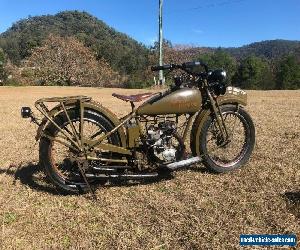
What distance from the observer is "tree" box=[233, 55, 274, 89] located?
50.7 meters

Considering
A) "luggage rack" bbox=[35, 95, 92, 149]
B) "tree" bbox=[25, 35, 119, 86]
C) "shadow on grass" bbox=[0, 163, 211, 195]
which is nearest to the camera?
"luggage rack" bbox=[35, 95, 92, 149]

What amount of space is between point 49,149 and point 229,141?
7.69 feet

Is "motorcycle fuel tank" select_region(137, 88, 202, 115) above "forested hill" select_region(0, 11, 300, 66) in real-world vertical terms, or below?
below

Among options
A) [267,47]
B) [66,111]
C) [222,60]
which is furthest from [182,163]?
[267,47]

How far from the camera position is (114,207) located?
4.45 metres

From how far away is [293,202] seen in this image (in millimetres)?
4383

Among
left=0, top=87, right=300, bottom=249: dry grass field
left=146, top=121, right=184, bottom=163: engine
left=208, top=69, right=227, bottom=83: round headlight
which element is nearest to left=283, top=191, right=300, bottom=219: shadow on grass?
left=0, top=87, right=300, bottom=249: dry grass field

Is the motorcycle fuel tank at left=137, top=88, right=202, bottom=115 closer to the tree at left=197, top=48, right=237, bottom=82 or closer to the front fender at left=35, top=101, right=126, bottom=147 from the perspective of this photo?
the front fender at left=35, top=101, right=126, bottom=147

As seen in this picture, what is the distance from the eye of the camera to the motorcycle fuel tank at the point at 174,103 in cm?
486

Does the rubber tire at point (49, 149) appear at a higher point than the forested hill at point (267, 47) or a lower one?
lower

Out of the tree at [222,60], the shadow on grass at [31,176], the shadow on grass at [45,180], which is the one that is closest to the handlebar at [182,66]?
the shadow on grass at [45,180]

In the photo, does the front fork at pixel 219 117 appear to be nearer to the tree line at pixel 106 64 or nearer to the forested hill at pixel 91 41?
the tree line at pixel 106 64

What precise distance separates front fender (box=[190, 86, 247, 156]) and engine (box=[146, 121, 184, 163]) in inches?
11.0

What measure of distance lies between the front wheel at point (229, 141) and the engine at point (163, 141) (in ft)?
1.37
